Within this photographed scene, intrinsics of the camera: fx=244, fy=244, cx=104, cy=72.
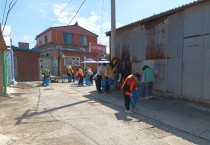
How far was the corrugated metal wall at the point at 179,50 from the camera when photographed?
9.24m

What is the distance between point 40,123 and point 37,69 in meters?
18.0

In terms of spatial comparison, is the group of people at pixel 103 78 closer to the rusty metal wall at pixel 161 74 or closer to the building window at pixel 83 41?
the rusty metal wall at pixel 161 74

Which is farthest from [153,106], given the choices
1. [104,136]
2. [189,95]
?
[104,136]

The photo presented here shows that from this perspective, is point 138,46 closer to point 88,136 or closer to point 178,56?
point 178,56

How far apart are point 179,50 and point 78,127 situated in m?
5.83

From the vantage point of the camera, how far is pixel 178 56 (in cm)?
1048

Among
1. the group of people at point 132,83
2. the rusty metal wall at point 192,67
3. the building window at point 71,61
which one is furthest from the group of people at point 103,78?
the building window at point 71,61

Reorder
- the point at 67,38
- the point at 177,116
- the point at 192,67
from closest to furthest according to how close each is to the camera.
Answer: the point at 177,116, the point at 192,67, the point at 67,38

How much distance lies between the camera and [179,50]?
1041 centimetres

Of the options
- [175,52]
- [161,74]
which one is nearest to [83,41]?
[161,74]

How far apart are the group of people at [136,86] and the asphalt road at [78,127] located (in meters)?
0.51

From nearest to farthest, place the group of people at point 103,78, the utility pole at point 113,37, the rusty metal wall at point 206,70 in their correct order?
the rusty metal wall at point 206,70
the group of people at point 103,78
the utility pole at point 113,37

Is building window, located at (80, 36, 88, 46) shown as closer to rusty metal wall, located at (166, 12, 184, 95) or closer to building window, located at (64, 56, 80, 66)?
building window, located at (64, 56, 80, 66)

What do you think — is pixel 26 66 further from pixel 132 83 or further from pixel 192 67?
pixel 192 67
